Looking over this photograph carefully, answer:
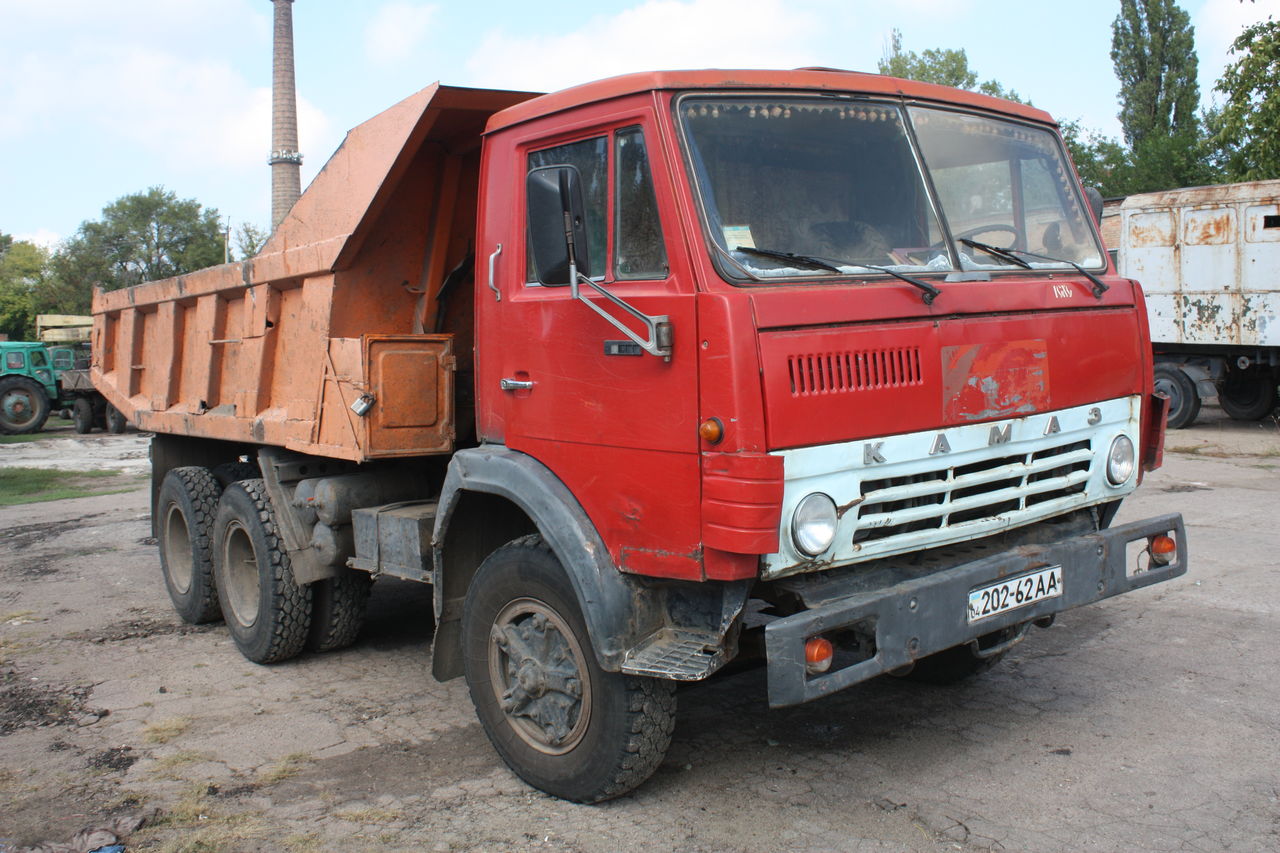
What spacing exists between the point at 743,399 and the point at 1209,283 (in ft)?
43.3

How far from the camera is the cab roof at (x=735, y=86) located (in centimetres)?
360

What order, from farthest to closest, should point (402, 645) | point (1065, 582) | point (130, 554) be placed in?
1. point (130, 554)
2. point (402, 645)
3. point (1065, 582)

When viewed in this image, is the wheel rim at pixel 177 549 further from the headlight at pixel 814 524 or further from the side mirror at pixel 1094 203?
the side mirror at pixel 1094 203

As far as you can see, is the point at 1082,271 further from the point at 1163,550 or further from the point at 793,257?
the point at 793,257

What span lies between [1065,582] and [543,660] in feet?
6.16

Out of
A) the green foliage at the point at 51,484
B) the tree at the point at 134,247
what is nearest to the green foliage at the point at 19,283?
the tree at the point at 134,247

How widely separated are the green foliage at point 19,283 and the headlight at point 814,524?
1692 inches

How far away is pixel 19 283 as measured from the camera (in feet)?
166

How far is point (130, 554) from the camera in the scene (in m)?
8.98

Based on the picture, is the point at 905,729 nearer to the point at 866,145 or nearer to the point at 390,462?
the point at 866,145

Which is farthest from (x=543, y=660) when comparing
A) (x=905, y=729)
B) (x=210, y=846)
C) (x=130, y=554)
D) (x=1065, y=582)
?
(x=130, y=554)

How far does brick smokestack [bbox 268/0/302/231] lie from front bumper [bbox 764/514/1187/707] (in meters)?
28.7

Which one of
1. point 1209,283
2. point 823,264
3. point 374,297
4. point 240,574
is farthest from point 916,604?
point 1209,283

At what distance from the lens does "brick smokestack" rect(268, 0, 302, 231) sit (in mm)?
29922
